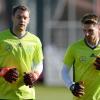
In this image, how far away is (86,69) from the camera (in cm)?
992

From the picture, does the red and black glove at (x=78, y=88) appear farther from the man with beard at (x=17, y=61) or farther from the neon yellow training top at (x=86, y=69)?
the man with beard at (x=17, y=61)

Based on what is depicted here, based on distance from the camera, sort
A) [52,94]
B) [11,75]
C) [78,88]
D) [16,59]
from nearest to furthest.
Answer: [78,88] < [11,75] < [16,59] < [52,94]

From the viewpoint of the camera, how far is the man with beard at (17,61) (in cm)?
1000

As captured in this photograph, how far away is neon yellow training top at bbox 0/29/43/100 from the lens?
33.1 ft

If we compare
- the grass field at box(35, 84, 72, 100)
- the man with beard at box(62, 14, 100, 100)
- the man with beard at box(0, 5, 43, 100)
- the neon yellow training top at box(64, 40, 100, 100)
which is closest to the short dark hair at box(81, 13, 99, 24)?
the man with beard at box(62, 14, 100, 100)

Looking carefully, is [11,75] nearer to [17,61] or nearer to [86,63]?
[17,61]

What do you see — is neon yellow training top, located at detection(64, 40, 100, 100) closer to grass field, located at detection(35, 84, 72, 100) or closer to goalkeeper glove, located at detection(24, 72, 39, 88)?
goalkeeper glove, located at detection(24, 72, 39, 88)

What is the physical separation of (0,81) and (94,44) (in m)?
1.31

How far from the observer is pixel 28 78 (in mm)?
9922

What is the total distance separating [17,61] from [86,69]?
0.90m

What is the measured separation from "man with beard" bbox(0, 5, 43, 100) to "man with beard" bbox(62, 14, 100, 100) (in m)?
0.48

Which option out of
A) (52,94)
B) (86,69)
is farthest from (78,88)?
(52,94)

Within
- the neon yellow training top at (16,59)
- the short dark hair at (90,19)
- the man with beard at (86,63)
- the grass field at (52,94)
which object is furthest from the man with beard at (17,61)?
the grass field at (52,94)

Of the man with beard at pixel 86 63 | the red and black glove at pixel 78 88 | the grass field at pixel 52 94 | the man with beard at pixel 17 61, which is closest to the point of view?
the red and black glove at pixel 78 88
